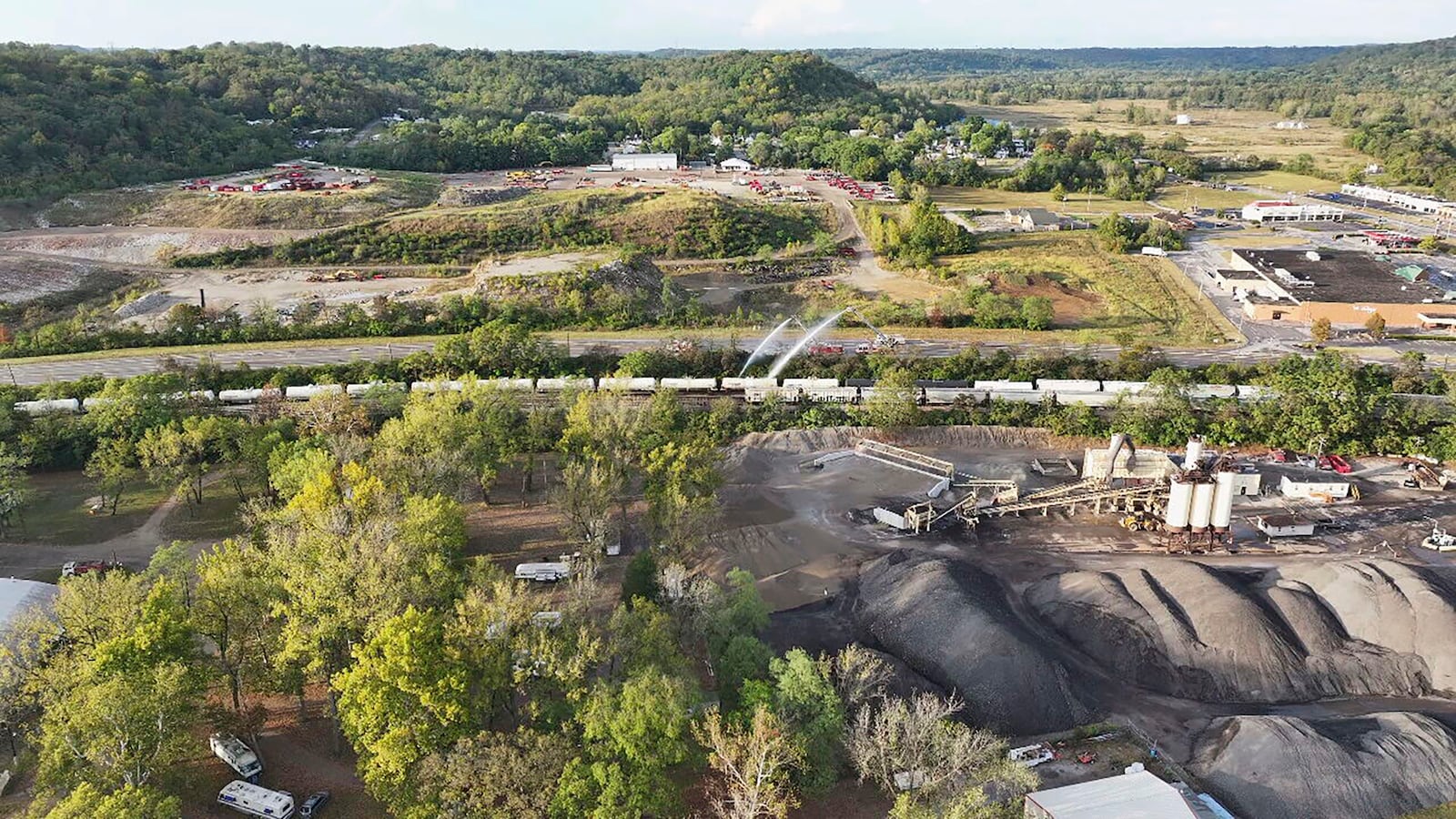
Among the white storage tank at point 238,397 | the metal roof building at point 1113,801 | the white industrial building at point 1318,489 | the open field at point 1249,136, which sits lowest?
the metal roof building at point 1113,801

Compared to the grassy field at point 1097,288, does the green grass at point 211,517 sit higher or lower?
lower

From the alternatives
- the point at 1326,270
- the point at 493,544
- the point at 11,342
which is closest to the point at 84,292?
the point at 11,342

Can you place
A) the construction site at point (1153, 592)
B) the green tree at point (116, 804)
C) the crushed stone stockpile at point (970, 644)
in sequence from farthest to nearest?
the crushed stone stockpile at point (970, 644), the construction site at point (1153, 592), the green tree at point (116, 804)

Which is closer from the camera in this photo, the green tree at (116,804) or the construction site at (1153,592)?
the green tree at (116,804)

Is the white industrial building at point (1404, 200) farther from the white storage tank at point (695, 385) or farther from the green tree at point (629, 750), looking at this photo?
the green tree at point (629, 750)

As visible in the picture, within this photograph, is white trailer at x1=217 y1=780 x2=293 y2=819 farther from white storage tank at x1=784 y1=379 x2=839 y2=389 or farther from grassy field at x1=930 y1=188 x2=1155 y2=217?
grassy field at x1=930 y1=188 x2=1155 y2=217

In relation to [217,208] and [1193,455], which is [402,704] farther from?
[217,208]

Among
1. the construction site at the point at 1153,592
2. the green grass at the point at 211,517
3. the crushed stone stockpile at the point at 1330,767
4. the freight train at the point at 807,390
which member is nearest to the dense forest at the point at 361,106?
the freight train at the point at 807,390
